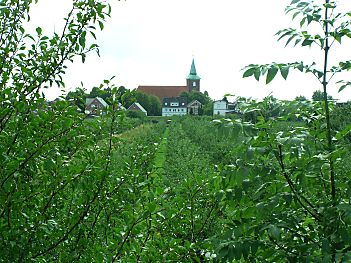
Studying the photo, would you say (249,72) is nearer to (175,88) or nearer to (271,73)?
(271,73)

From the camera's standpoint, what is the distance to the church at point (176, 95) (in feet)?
370

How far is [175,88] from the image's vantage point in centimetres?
12888

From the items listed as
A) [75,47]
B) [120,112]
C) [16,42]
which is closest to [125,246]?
[120,112]

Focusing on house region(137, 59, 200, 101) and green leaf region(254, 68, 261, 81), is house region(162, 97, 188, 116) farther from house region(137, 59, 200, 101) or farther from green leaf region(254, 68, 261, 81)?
green leaf region(254, 68, 261, 81)

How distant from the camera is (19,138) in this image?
2.47 metres

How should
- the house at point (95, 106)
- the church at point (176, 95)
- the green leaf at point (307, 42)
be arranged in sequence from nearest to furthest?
1. the green leaf at point (307, 42)
2. the house at point (95, 106)
3. the church at point (176, 95)

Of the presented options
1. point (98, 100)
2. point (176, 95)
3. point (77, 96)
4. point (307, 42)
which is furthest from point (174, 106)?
point (307, 42)

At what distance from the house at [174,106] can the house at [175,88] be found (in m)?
5.83

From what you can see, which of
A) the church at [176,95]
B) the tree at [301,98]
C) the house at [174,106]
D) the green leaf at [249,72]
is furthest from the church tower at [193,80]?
the green leaf at [249,72]

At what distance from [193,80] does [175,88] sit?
6.31 metres

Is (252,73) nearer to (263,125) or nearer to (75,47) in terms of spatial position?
(263,125)

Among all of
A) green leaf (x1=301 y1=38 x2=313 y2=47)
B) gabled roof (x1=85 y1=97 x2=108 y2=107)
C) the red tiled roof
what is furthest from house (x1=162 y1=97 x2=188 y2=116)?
green leaf (x1=301 y1=38 x2=313 y2=47)

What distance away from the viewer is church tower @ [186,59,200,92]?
130875 millimetres

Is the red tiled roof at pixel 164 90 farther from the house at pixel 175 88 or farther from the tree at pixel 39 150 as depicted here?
the tree at pixel 39 150
